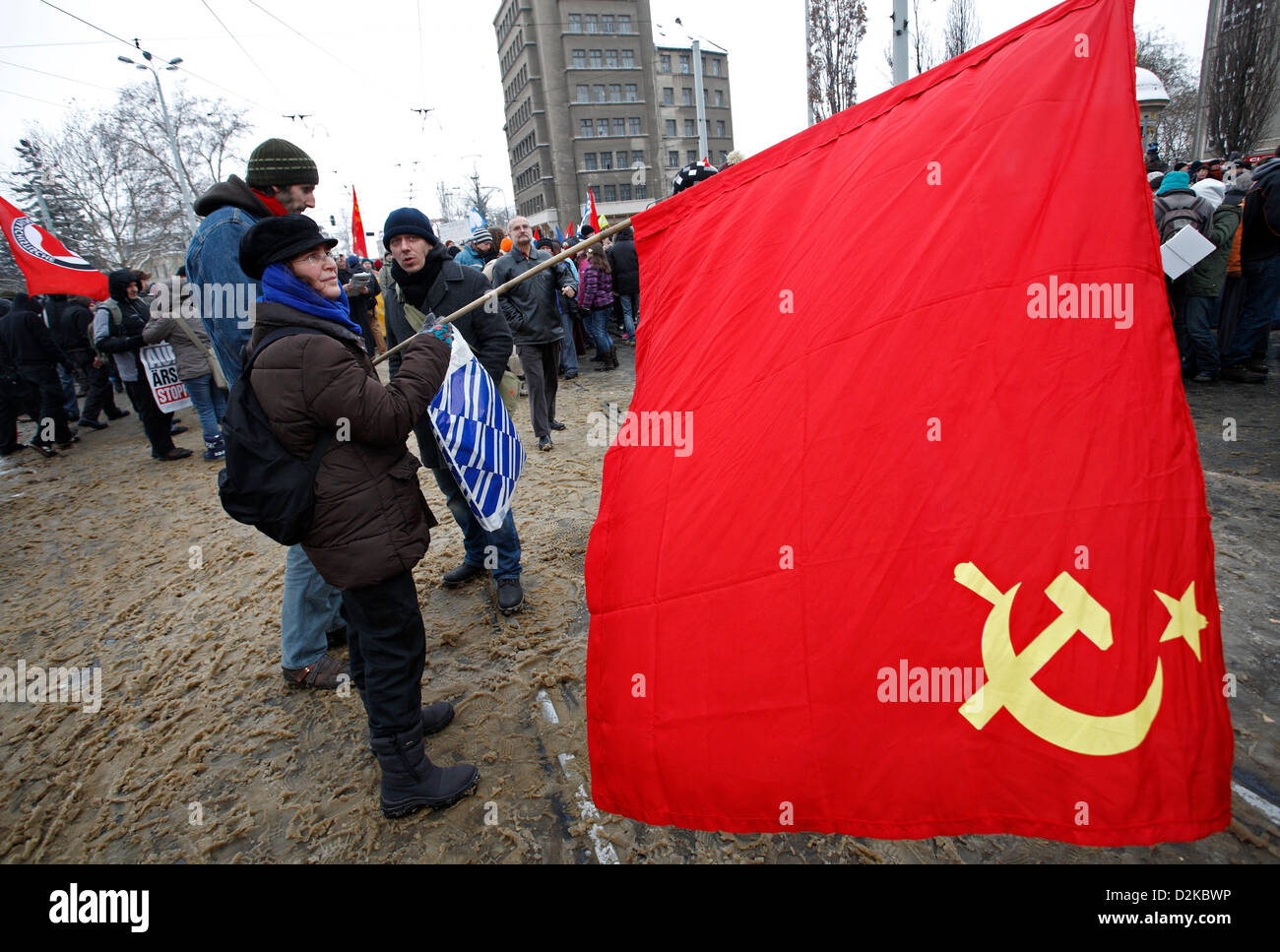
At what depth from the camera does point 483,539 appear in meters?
3.77

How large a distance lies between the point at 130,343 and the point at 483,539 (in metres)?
6.37

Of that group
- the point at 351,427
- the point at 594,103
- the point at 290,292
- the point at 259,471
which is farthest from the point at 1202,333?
the point at 594,103

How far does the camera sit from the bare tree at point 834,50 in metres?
18.1

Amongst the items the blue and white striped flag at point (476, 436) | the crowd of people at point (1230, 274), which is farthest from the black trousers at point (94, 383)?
the crowd of people at point (1230, 274)

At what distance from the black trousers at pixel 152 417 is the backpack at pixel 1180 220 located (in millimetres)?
10929

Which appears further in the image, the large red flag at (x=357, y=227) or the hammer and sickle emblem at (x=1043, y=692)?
the large red flag at (x=357, y=227)

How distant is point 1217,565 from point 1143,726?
2.81m

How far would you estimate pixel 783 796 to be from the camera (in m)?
1.43

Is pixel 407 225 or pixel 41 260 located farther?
pixel 41 260

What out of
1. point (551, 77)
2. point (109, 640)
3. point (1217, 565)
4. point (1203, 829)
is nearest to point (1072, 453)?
point (1203, 829)

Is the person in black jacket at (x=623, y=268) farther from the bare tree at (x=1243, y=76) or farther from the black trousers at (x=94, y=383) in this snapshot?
the bare tree at (x=1243, y=76)

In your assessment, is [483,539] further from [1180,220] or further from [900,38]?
[1180,220]

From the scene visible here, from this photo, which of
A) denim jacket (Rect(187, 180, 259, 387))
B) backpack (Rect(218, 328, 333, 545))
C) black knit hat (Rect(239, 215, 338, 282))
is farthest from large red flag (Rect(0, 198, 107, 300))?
backpack (Rect(218, 328, 333, 545))
